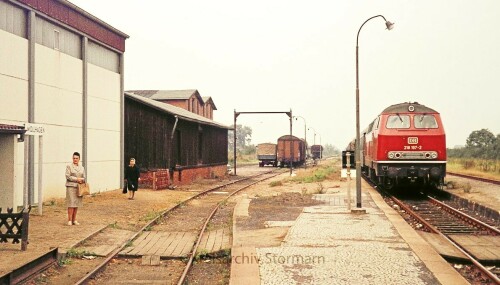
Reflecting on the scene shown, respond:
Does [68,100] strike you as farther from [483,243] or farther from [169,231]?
[483,243]

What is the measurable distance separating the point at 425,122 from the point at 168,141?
12.9m

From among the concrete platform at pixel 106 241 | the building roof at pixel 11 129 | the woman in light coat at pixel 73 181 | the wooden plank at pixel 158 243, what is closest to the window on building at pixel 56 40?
the building roof at pixel 11 129

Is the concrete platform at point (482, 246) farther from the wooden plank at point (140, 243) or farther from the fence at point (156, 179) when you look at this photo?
the fence at point (156, 179)

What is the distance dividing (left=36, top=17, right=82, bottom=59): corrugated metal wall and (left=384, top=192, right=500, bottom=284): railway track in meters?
12.7

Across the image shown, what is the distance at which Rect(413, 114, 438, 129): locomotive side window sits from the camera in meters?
19.4

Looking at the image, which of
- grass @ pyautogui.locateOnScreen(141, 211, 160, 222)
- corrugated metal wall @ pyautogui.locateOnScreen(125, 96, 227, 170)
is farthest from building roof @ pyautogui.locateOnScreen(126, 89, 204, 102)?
grass @ pyautogui.locateOnScreen(141, 211, 160, 222)

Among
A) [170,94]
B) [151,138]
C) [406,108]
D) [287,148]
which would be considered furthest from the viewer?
[170,94]

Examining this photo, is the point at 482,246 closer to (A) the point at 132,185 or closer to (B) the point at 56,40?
(A) the point at 132,185

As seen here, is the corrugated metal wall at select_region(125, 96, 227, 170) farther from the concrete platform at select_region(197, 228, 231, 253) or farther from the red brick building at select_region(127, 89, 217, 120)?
the red brick building at select_region(127, 89, 217, 120)

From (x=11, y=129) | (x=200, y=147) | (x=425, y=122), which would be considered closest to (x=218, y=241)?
(x=11, y=129)

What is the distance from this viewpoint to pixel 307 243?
10.1 meters

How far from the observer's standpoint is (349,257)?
29.0ft

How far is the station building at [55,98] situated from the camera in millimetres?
15273

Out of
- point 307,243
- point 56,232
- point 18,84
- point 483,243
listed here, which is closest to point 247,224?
point 307,243
